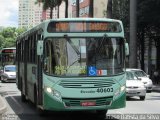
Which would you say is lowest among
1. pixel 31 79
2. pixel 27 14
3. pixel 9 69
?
pixel 9 69

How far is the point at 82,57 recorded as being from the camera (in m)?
14.3

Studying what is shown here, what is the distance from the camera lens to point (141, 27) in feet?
174

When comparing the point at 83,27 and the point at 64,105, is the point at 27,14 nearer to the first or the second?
the point at 83,27

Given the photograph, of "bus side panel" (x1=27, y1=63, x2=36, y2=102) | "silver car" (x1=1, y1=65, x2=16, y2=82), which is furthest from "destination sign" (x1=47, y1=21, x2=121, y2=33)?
"silver car" (x1=1, y1=65, x2=16, y2=82)

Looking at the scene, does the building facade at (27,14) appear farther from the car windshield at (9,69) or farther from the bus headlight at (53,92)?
the bus headlight at (53,92)

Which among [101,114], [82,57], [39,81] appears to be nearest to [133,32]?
[101,114]

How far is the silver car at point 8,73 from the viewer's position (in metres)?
46.2

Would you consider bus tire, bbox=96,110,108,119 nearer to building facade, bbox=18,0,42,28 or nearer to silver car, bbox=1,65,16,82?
silver car, bbox=1,65,16,82

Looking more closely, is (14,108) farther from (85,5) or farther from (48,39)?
(85,5)

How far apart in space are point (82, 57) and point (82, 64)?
210 millimetres

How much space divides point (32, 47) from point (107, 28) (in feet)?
12.6

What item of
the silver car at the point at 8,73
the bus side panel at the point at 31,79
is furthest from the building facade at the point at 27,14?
the bus side panel at the point at 31,79

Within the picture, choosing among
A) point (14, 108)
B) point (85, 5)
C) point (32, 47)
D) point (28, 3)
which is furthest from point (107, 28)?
point (28, 3)

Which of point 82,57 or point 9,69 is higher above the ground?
point 82,57
